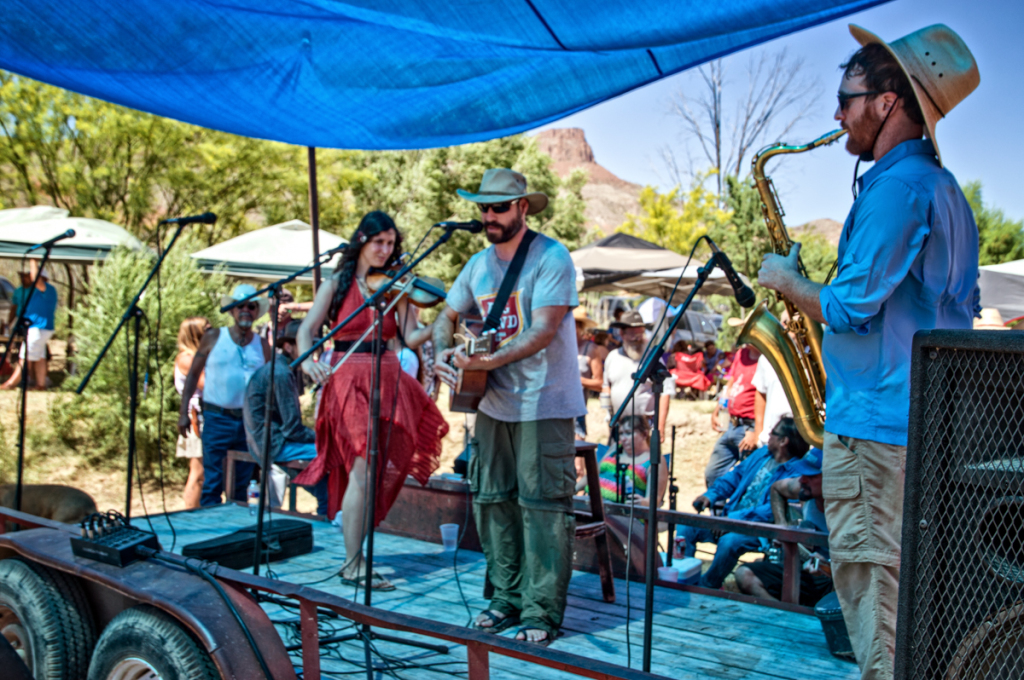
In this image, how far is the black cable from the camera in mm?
2588

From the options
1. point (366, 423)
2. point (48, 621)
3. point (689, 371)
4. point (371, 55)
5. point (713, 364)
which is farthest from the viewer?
point (713, 364)

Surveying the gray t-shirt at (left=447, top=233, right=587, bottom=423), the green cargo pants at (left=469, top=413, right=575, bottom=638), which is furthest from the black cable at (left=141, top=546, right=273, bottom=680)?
the gray t-shirt at (left=447, top=233, right=587, bottom=423)

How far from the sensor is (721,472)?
23.9 ft

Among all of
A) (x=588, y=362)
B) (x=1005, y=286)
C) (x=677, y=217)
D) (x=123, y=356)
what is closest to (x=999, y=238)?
(x=677, y=217)

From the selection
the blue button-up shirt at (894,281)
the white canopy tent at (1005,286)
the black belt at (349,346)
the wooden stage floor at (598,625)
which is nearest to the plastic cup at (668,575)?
the wooden stage floor at (598,625)

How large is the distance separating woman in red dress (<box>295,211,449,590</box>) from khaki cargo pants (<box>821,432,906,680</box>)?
251cm

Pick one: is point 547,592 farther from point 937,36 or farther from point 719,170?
point 719,170

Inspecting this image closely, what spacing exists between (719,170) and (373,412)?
118 ft

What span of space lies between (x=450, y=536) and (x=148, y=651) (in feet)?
8.52

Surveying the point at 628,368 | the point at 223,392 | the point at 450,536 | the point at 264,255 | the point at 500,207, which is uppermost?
the point at 264,255

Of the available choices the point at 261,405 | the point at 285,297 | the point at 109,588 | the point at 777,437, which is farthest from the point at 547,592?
the point at 285,297

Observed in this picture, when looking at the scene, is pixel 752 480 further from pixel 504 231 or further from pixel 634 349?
pixel 504 231

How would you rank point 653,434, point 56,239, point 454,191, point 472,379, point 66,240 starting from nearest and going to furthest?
point 653,434
point 472,379
point 56,239
point 66,240
point 454,191

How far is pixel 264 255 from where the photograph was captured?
12.3 meters
